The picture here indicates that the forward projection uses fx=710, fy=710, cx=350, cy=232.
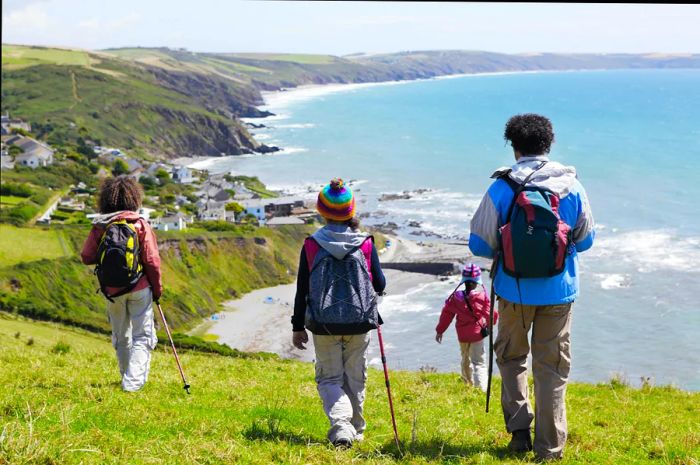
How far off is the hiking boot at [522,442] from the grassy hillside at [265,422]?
0.12m

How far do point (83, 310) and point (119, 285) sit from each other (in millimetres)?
40012

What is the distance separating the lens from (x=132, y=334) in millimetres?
7664

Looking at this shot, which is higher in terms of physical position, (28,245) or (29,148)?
(29,148)

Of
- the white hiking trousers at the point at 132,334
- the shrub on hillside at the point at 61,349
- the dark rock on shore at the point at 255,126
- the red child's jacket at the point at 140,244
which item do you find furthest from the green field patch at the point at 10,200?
the dark rock on shore at the point at 255,126

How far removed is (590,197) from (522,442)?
8181cm

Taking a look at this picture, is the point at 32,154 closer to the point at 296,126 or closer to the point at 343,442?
the point at 296,126

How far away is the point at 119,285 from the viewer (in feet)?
23.7

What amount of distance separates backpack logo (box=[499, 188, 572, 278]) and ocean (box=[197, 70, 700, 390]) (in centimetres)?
1859

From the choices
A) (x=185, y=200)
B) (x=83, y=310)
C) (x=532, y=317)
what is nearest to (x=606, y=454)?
(x=532, y=317)

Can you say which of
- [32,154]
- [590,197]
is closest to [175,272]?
[590,197]

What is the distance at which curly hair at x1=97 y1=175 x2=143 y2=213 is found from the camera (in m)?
7.38

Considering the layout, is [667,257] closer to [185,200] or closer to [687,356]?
[687,356]

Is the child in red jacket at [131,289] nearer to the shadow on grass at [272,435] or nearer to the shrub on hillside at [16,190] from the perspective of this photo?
the shadow on grass at [272,435]

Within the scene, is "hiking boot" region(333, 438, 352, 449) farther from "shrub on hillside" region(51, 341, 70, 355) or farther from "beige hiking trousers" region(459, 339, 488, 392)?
"shrub on hillside" region(51, 341, 70, 355)
